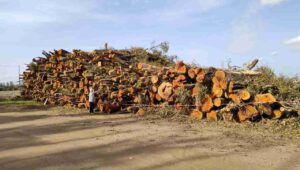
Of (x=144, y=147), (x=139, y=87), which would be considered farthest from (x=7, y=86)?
(x=144, y=147)

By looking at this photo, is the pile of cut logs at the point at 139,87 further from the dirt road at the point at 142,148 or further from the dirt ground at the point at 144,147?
the dirt road at the point at 142,148

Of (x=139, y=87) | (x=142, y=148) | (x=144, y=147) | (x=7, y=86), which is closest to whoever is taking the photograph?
(x=142, y=148)

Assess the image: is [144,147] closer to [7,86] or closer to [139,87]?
[139,87]

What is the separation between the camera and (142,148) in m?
8.55

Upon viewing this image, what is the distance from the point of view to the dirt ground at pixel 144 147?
7145 millimetres

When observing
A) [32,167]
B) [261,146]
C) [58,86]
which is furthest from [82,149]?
[58,86]

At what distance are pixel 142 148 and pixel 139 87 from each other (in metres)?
7.30

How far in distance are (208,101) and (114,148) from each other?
4.86m

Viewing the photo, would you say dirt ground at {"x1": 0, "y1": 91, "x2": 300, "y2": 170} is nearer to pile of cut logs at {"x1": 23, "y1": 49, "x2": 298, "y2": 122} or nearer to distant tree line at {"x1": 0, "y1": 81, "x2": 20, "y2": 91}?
pile of cut logs at {"x1": 23, "y1": 49, "x2": 298, "y2": 122}

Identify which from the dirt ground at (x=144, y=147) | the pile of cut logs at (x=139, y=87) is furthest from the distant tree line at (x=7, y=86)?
the dirt ground at (x=144, y=147)

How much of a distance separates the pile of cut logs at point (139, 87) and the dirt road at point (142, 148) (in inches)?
50.7

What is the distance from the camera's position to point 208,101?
1255cm

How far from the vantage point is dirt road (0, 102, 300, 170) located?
714cm

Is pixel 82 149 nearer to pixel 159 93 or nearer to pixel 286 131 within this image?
pixel 286 131
